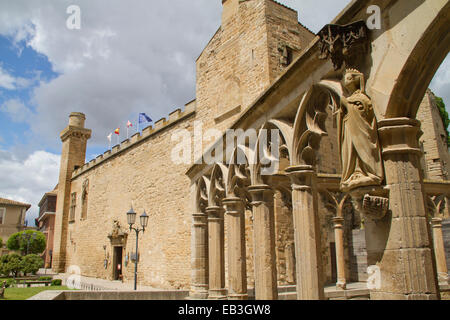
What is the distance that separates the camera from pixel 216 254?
25.5 feet

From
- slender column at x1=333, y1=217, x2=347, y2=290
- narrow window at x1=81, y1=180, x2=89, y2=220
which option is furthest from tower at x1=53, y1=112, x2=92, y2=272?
slender column at x1=333, y1=217, x2=347, y2=290

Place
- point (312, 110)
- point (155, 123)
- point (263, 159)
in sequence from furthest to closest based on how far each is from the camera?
point (155, 123), point (263, 159), point (312, 110)

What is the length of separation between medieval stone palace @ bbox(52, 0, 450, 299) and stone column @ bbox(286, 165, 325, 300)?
0.5 inches

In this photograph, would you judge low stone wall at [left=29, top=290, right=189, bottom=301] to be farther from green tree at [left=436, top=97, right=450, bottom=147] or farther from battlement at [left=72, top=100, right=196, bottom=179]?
green tree at [left=436, top=97, right=450, bottom=147]

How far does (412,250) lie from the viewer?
2.87m

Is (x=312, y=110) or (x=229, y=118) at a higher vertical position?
(x=229, y=118)

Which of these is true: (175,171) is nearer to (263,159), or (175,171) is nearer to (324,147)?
(324,147)

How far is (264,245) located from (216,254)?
99.9 inches

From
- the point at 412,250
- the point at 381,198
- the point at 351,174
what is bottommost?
the point at 412,250

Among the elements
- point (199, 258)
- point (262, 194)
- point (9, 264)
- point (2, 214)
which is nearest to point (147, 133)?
point (9, 264)

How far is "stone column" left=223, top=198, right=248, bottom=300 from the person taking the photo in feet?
21.4

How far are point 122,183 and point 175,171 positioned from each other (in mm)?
6534

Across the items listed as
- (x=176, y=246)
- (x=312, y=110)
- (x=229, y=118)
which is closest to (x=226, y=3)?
(x=229, y=118)

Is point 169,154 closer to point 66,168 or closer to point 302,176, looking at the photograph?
point 302,176
